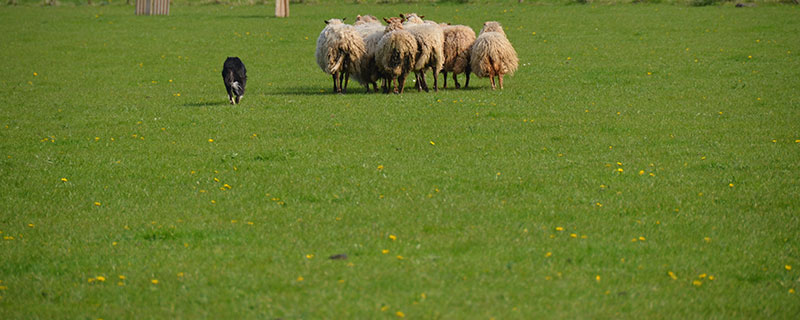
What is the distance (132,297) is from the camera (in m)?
6.68

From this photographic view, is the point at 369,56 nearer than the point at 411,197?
No

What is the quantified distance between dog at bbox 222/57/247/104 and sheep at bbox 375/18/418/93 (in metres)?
2.94

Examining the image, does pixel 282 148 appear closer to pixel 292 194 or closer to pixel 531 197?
pixel 292 194

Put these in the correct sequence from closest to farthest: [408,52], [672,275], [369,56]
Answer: [672,275] < [408,52] < [369,56]

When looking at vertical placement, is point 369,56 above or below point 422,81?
above

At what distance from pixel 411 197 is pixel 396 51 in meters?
7.79

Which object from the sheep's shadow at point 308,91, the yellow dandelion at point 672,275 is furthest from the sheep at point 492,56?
the yellow dandelion at point 672,275

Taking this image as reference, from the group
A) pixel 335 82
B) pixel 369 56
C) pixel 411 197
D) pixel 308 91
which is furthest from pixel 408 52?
pixel 411 197

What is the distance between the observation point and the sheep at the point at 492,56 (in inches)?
681

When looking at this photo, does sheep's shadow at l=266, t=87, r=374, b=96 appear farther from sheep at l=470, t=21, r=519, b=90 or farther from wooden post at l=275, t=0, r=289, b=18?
wooden post at l=275, t=0, r=289, b=18

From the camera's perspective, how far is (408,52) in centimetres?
1680

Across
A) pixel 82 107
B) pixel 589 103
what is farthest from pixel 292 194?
pixel 82 107

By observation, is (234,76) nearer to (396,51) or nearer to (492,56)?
(396,51)

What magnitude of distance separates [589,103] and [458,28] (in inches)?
155
